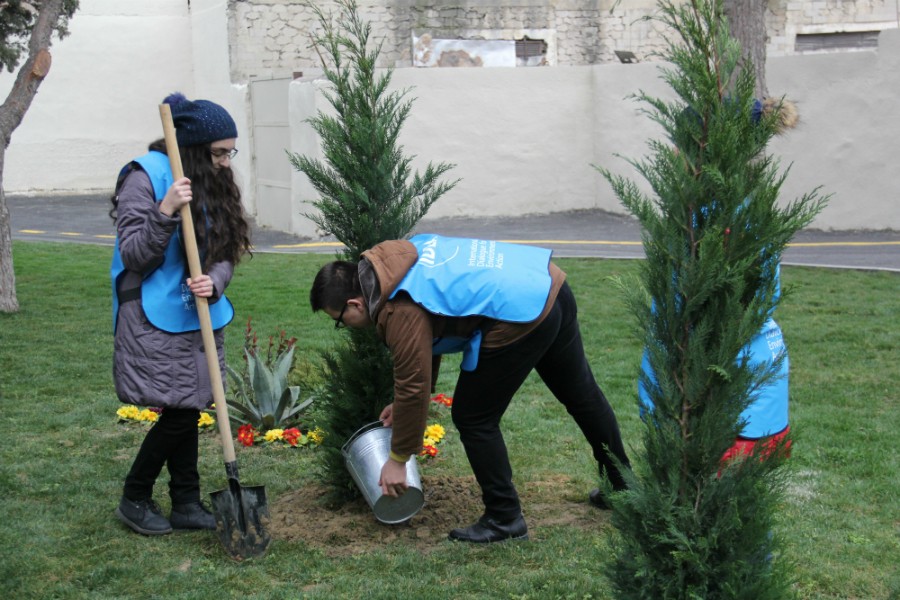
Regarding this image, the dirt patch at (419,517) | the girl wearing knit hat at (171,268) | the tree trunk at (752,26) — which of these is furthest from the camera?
the tree trunk at (752,26)

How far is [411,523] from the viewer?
474 centimetres

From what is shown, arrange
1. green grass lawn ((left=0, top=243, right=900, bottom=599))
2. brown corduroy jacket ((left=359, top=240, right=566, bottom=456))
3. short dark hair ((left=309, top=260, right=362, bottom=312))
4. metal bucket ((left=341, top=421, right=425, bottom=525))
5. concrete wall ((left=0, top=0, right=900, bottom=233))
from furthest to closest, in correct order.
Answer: concrete wall ((left=0, top=0, right=900, bottom=233)) → metal bucket ((left=341, top=421, right=425, bottom=525)) → green grass lawn ((left=0, top=243, right=900, bottom=599)) → short dark hair ((left=309, top=260, right=362, bottom=312)) → brown corduroy jacket ((left=359, top=240, right=566, bottom=456))

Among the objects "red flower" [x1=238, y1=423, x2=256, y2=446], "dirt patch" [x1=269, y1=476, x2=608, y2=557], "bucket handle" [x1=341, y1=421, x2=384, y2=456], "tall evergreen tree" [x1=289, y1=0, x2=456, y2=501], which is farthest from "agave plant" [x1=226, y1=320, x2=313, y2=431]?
Result: "bucket handle" [x1=341, y1=421, x2=384, y2=456]

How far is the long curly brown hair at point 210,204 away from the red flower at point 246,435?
1841 mm

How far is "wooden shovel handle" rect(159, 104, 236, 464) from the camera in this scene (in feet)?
13.6

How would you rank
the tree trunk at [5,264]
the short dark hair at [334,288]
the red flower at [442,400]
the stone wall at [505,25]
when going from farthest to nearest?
1. the stone wall at [505,25]
2. the tree trunk at [5,264]
3. the red flower at [442,400]
4. the short dark hair at [334,288]

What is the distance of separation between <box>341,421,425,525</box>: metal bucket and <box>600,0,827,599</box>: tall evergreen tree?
1.59m

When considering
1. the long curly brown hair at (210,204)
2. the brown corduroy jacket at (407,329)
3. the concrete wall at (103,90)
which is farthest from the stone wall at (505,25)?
the brown corduroy jacket at (407,329)

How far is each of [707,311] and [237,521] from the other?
2355 mm

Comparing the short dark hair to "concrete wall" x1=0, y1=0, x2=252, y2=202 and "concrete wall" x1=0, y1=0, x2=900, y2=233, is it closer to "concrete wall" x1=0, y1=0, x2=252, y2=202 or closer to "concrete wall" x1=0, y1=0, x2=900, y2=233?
"concrete wall" x1=0, y1=0, x2=900, y2=233

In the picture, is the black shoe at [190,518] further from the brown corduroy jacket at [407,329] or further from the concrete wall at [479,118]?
the concrete wall at [479,118]

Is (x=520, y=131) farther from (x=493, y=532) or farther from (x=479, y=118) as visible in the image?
(x=493, y=532)

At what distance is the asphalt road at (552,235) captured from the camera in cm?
1277

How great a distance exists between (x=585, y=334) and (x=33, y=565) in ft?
18.6
